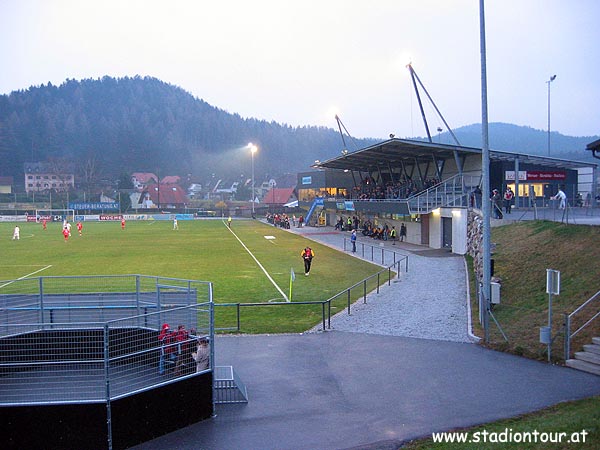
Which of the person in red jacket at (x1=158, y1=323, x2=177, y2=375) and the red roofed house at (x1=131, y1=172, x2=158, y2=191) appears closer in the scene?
the person in red jacket at (x1=158, y1=323, x2=177, y2=375)

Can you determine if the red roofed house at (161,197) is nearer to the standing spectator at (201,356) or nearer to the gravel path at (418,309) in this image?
the gravel path at (418,309)

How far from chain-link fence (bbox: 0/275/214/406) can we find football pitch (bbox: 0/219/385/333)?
3.92 meters

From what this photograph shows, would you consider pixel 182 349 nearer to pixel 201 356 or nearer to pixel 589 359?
pixel 201 356

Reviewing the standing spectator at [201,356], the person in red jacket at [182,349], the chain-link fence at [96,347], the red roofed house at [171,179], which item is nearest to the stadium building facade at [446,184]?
the chain-link fence at [96,347]

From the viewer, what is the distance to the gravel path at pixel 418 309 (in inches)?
645

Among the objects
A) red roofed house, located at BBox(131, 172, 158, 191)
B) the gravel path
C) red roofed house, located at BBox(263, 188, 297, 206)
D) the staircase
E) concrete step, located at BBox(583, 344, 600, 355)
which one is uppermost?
red roofed house, located at BBox(131, 172, 158, 191)

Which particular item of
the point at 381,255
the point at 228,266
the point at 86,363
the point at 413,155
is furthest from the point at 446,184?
the point at 86,363

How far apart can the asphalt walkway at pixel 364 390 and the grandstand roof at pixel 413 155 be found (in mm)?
25970

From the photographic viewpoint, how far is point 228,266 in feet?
106

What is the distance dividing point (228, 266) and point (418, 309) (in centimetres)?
1538

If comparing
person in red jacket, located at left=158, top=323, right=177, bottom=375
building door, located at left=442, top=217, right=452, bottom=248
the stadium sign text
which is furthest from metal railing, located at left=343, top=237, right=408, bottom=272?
the stadium sign text

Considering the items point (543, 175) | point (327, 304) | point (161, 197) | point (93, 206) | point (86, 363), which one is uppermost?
point (543, 175)

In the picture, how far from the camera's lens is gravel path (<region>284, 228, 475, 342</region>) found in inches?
645

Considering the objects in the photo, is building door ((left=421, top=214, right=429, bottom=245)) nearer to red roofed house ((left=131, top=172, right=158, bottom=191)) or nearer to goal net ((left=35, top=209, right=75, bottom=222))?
goal net ((left=35, top=209, right=75, bottom=222))
